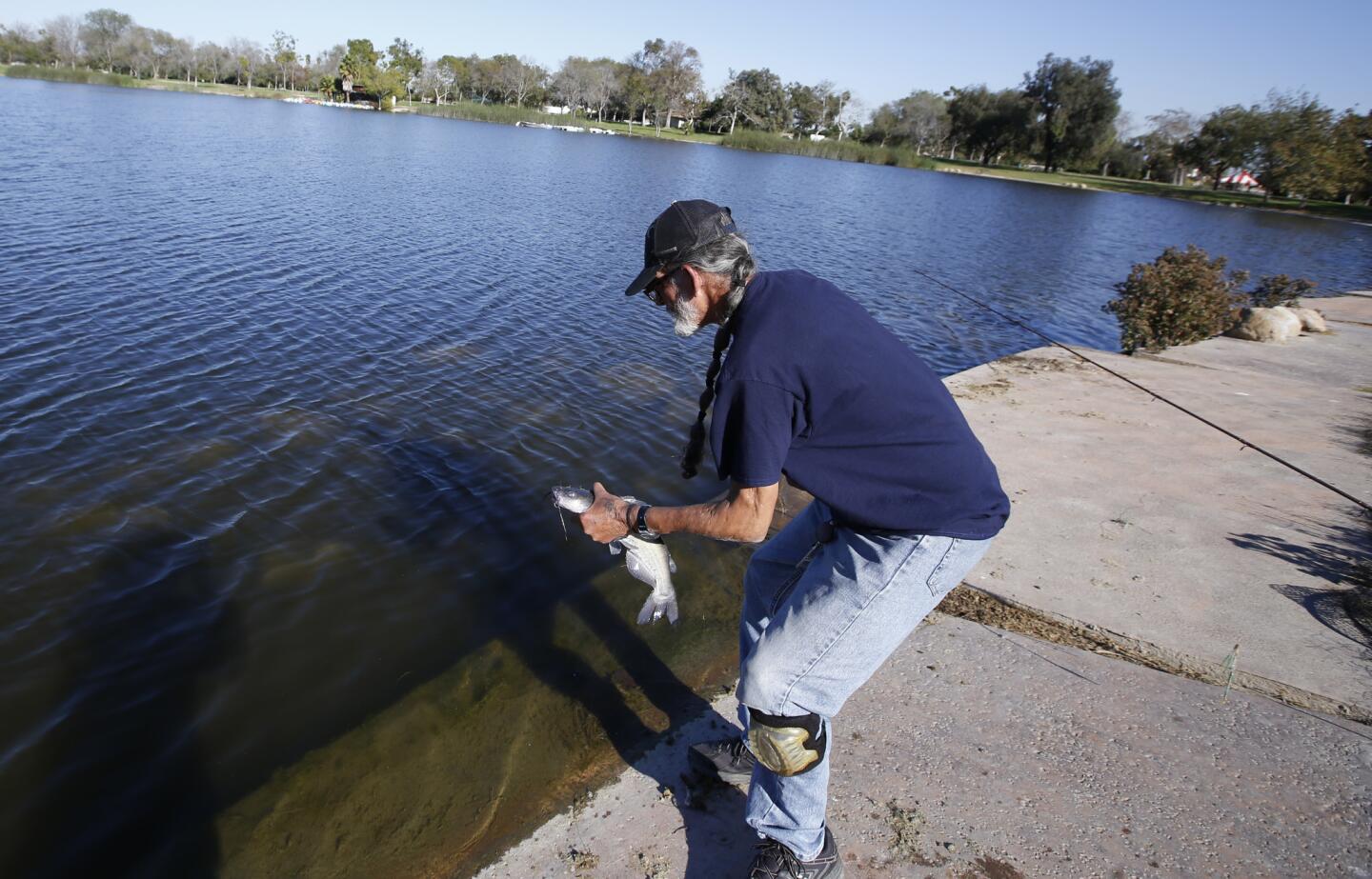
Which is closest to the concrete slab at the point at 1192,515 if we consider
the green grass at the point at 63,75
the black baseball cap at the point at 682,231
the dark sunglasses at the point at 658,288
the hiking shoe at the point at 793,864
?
the hiking shoe at the point at 793,864

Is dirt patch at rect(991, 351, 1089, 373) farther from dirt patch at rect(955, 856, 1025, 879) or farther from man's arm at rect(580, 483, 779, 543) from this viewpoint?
man's arm at rect(580, 483, 779, 543)

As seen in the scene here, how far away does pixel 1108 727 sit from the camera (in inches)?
143

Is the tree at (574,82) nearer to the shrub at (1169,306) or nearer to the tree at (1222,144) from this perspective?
the tree at (1222,144)

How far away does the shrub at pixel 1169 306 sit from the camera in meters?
12.2

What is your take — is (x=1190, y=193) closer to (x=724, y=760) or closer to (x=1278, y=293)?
(x=1278, y=293)

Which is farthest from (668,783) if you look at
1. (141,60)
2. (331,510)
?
(141,60)

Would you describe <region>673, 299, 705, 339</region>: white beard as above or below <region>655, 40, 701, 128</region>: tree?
below

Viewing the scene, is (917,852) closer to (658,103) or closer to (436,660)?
(436,660)

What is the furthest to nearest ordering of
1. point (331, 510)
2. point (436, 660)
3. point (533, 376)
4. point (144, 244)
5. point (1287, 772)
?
point (144, 244)
point (533, 376)
point (331, 510)
point (436, 660)
point (1287, 772)

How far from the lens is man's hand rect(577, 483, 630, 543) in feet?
9.64

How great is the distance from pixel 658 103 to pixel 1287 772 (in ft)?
452

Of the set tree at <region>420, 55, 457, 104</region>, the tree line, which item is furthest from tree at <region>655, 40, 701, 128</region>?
tree at <region>420, 55, 457, 104</region>

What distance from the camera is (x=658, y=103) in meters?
128

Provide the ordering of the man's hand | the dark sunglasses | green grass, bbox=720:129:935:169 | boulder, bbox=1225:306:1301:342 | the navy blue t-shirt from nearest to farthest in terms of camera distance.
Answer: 1. the navy blue t-shirt
2. the dark sunglasses
3. the man's hand
4. boulder, bbox=1225:306:1301:342
5. green grass, bbox=720:129:935:169
